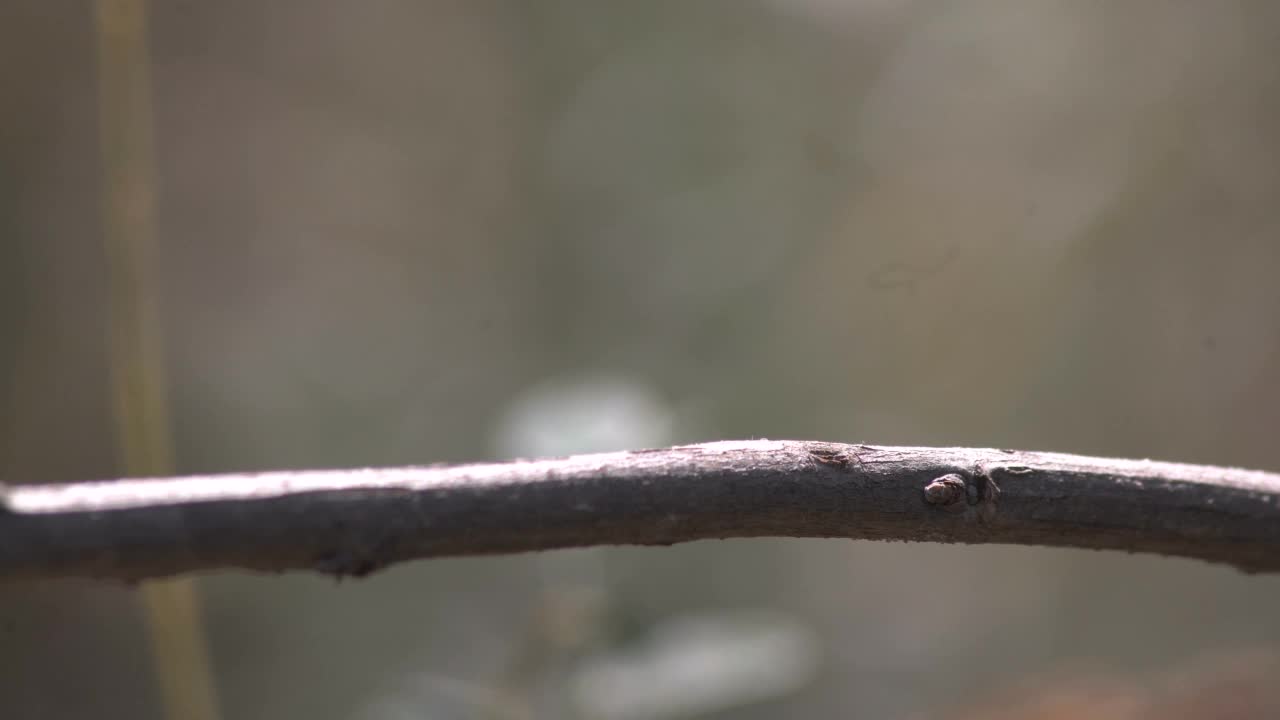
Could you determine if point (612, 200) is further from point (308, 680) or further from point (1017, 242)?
point (308, 680)

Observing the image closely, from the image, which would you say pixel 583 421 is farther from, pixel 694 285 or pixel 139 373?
pixel 694 285

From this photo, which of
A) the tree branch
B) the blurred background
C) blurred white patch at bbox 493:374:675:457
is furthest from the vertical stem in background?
the tree branch

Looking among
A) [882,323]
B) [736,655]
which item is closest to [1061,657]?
[882,323]

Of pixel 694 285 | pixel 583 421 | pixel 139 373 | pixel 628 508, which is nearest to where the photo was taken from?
pixel 628 508

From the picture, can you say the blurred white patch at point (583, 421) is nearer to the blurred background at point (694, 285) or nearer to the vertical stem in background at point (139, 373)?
the blurred background at point (694, 285)

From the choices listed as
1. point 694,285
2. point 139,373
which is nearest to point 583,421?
point 139,373

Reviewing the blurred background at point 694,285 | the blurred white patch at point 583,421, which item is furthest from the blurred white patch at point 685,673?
the blurred background at point 694,285
